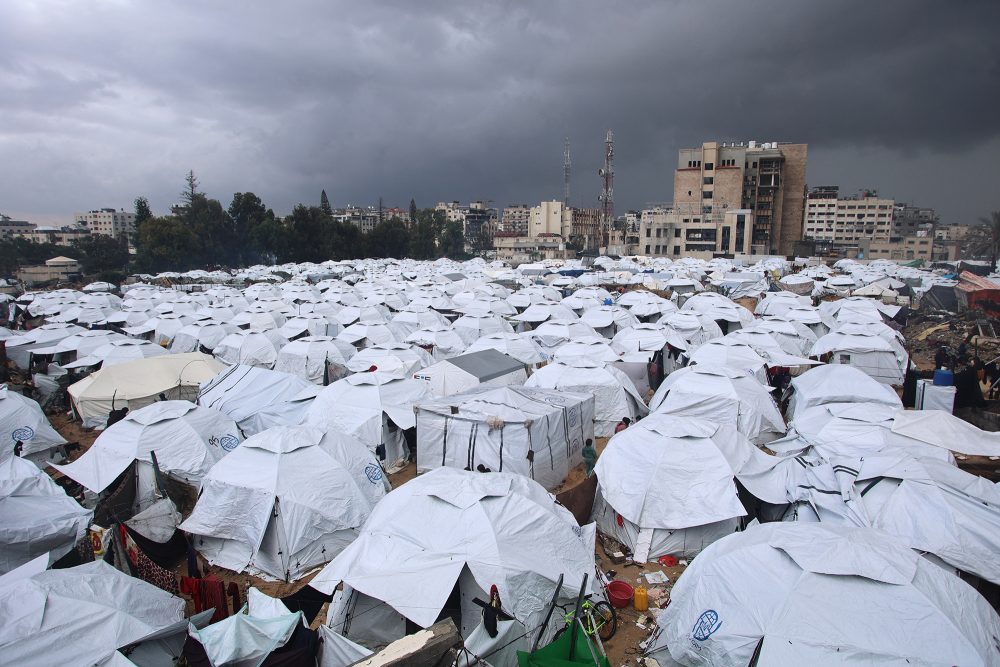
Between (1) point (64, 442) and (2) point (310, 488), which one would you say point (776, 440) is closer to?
(2) point (310, 488)

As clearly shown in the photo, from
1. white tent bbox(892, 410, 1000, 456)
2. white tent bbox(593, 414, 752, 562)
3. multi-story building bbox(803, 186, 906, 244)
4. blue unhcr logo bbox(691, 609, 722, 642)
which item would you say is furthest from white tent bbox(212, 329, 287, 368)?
multi-story building bbox(803, 186, 906, 244)

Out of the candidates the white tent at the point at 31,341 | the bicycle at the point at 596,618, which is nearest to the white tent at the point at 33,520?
the bicycle at the point at 596,618

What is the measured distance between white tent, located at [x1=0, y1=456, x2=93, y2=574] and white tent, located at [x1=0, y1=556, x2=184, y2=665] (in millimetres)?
1697

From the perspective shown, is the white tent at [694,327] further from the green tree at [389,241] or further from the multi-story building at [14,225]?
the multi-story building at [14,225]

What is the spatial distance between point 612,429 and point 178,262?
167 feet

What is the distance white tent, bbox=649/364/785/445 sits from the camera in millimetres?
12117

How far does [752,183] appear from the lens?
75.9 m

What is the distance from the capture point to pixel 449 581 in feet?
20.1

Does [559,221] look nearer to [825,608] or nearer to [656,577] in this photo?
[656,577]

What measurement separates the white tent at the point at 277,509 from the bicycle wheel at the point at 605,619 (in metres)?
3.74

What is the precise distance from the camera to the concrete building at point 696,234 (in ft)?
225

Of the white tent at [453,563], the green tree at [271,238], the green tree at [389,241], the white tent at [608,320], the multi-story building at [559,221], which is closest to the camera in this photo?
the white tent at [453,563]

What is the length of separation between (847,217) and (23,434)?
411ft

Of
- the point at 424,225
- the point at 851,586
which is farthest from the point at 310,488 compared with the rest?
the point at 424,225
